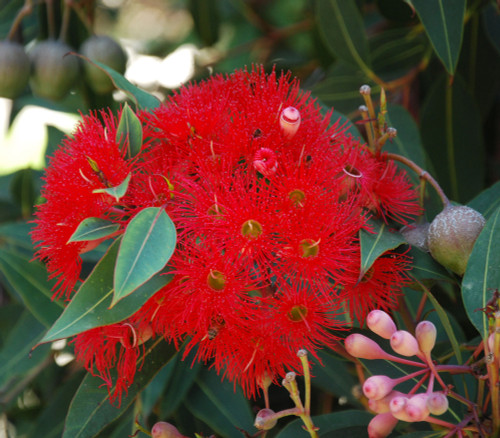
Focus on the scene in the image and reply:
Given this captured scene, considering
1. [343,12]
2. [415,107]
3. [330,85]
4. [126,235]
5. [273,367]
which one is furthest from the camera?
[415,107]

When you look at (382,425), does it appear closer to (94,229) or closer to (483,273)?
(483,273)

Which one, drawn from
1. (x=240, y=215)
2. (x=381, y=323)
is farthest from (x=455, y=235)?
(x=240, y=215)

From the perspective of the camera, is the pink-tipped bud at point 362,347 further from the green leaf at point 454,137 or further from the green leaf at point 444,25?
the green leaf at point 454,137

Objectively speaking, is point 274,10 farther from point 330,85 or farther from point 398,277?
point 398,277

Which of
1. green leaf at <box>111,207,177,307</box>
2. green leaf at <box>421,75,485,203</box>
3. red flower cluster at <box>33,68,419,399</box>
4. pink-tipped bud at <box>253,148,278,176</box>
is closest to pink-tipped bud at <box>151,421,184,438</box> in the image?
red flower cluster at <box>33,68,419,399</box>

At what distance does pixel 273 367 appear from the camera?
0.79 m

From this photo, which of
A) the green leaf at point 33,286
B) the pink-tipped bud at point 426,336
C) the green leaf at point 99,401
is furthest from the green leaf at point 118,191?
the green leaf at point 33,286

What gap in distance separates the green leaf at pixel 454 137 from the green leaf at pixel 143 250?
894 mm

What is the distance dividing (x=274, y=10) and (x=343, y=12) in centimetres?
94

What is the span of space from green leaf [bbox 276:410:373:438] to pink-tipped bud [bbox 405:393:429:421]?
28 cm

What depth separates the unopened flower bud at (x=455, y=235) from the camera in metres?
0.79

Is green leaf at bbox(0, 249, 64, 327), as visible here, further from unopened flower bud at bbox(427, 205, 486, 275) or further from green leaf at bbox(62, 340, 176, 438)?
unopened flower bud at bbox(427, 205, 486, 275)

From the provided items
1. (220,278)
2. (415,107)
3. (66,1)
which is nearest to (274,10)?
(415,107)

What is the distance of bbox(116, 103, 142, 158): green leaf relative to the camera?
807mm
